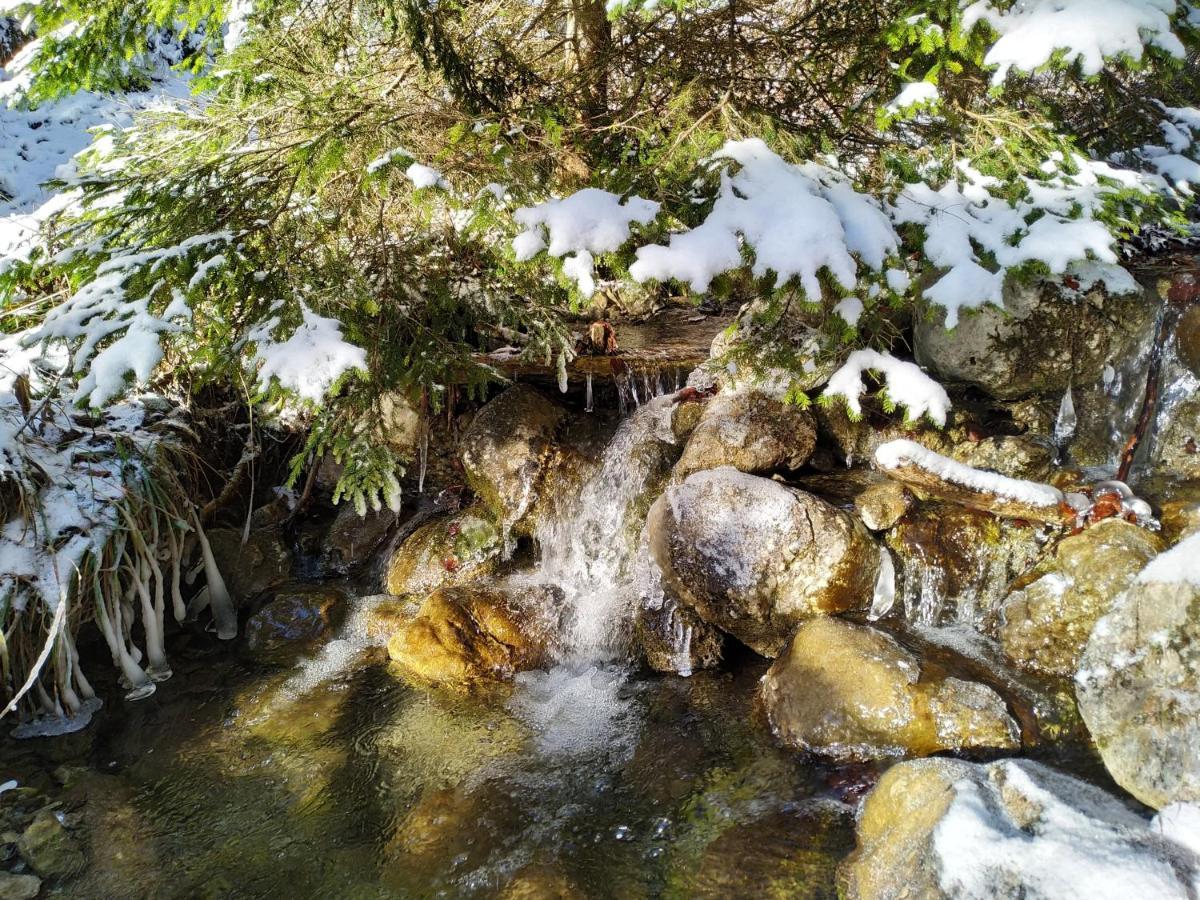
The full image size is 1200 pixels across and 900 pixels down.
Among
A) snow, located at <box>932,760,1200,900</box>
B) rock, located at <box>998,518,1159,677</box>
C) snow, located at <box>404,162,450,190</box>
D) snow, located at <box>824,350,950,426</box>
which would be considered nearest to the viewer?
snow, located at <box>932,760,1200,900</box>

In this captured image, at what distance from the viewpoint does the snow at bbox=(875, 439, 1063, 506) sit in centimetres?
463

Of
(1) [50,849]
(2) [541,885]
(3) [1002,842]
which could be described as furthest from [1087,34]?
(1) [50,849]

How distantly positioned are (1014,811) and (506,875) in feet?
7.20

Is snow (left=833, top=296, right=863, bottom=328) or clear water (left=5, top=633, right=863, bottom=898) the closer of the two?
clear water (left=5, top=633, right=863, bottom=898)

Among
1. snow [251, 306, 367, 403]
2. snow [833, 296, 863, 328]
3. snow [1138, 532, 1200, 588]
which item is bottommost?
snow [1138, 532, 1200, 588]

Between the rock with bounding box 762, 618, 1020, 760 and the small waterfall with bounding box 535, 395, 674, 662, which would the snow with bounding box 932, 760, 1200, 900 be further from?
the small waterfall with bounding box 535, 395, 674, 662

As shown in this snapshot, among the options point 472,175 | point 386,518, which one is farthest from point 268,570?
point 472,175

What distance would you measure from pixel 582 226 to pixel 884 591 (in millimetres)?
2993

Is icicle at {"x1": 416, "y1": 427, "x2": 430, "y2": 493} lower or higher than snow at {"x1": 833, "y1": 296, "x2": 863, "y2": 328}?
lower

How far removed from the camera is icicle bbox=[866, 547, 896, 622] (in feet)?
15.4

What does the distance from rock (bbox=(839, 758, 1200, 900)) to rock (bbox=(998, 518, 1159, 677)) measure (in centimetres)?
123

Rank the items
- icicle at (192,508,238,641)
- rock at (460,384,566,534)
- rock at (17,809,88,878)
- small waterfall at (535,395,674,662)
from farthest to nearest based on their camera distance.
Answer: rock at (460,384,566,534)
icicle at (192,508,238,641)
small waterfall at (535,395,674,662)
rock at (17,809,88,878)

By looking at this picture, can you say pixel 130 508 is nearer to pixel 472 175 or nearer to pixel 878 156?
pixel 472 175

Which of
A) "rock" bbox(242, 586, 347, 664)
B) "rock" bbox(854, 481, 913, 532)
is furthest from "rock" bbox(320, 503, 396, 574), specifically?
"rock" bbox(854, 481, 913, 532)
